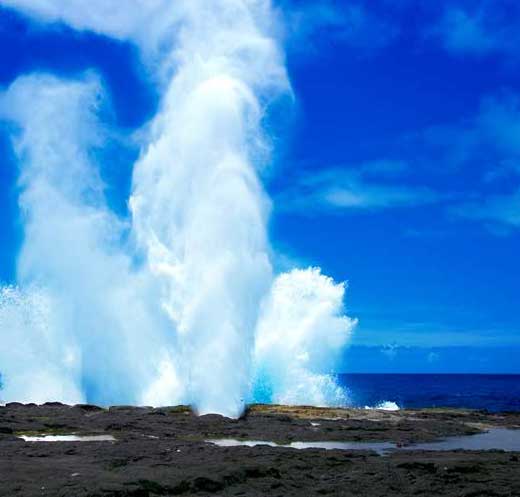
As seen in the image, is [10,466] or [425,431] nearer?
[10,466]

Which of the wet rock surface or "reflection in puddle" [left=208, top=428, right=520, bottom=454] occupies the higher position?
"reflection in puddle" [left=208, top=428, right=520, bottom=454]

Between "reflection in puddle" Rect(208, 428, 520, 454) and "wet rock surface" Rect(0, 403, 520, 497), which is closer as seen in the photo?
"wet rock surface" Rect(0, 403, 520, 497)

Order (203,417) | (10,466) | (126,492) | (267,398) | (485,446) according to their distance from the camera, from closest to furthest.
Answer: (126,492), (10,466), (485,446), (203,417), (267,398)

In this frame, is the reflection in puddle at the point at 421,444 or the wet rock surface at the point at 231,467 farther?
the reflection in puddle at the point at 421,444

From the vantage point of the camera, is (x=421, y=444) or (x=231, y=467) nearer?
(x=231, y=467)

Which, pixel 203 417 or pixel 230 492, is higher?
pixel 203 417

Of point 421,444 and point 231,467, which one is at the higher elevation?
point 421,444

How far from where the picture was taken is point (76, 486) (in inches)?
735

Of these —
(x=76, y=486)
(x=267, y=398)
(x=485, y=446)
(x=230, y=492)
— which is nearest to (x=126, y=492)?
(x=76, y=486)

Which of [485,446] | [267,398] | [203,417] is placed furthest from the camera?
[267,398]

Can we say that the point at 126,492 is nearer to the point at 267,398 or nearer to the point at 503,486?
the point at 503,486

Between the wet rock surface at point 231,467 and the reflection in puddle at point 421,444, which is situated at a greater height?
the reflection in puddle at point 421,444

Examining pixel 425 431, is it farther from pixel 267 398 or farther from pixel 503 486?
pixel 267 398

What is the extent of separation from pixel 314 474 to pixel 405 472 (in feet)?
9.00
